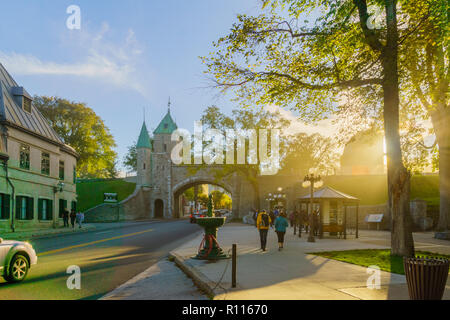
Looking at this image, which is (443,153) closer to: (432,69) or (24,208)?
(432,69)

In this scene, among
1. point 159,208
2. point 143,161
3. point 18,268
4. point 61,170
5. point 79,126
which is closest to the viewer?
point 18,268

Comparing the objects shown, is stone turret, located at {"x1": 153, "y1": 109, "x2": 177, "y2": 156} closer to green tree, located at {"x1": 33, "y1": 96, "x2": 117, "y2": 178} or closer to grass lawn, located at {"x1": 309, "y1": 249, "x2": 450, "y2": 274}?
green tree, located at {"x1": 33, "y1": 96, "x2": 117, "y2": 178}

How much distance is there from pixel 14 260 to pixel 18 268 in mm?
224

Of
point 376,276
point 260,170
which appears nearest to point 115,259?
point 376,276

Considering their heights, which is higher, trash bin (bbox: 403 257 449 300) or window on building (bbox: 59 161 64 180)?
window on building (bbox: 59 161 64 180)

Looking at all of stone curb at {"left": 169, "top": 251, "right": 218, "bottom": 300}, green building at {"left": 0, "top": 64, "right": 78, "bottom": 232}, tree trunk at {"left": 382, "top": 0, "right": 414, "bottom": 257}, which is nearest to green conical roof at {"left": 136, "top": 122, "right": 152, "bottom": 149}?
green building at {"left": 0, "top": 64, "right": 78, "bottom": 232}

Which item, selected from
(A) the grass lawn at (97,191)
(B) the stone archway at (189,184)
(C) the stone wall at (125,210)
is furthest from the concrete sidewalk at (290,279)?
(B) the stone archway at (189,184)

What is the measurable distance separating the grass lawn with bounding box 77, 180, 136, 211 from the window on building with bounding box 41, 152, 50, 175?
22.1 meters

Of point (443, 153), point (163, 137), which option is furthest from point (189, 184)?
point (443, 153)

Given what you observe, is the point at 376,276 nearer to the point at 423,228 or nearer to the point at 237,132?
the point at 423,228

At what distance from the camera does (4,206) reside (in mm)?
24531

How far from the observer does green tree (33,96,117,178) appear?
55.4 meters

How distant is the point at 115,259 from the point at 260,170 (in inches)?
1531

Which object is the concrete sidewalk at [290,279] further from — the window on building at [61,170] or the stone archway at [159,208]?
the stone archway at [159,208]
